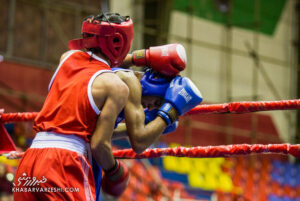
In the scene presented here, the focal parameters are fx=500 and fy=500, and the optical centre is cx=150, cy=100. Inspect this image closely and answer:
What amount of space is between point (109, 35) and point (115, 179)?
627 millimetres

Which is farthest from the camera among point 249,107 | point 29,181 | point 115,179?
point 249,107

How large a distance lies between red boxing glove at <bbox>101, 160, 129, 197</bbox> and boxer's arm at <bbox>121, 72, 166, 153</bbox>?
0.57ft

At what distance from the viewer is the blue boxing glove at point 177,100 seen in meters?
2.07

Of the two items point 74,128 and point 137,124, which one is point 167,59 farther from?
point 74,128

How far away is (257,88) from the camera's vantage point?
11039mm

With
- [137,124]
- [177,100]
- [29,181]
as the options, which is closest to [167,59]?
[177,100]

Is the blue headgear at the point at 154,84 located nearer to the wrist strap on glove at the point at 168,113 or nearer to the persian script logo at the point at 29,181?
the wrist strap on glove at the point at 168,113

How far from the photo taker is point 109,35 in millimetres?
2045

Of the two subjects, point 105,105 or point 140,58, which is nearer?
point 105,105

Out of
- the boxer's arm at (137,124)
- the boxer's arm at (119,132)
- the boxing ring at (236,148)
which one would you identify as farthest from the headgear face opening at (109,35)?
the boxing ring at (236,148)

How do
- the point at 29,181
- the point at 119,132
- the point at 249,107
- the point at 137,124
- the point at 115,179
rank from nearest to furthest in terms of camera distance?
the point at 29,181 < the point at 137,124 < the point at 115,179 < the point at 249,107 < the point at 119,132

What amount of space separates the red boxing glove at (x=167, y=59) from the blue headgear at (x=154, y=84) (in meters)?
0.03

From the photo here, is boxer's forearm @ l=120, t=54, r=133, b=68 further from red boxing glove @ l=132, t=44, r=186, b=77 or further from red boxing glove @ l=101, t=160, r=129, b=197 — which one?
red boxing glove @ l=101, t=160, r=129, b=197

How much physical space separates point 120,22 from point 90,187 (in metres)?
0.69
